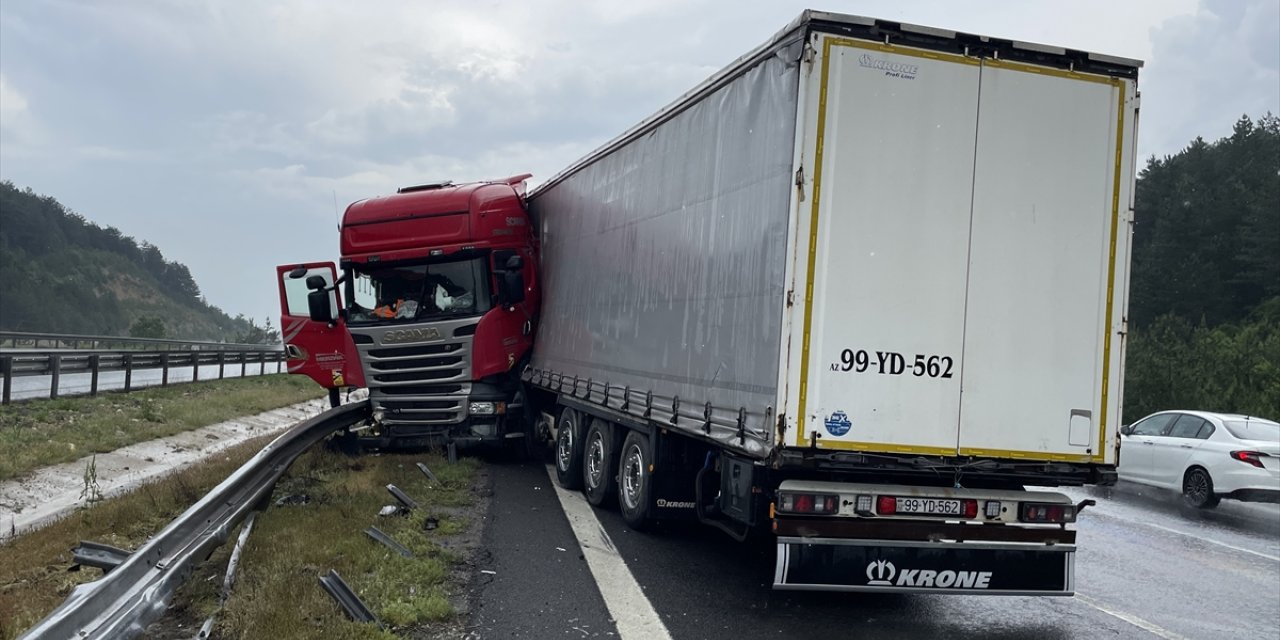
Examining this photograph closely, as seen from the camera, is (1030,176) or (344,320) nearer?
(1030,176)

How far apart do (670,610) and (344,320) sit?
8.48 meters

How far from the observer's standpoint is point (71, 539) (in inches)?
320

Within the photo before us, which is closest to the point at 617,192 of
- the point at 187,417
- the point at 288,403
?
the point at 187,417

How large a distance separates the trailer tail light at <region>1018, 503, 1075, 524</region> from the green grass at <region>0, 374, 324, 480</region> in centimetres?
1086

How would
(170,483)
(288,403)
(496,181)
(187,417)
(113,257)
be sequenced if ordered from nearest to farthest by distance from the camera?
(170,483)
(496,181)
(187,417)
(288,403)
(113,257)

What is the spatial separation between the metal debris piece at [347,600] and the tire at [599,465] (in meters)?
4.11

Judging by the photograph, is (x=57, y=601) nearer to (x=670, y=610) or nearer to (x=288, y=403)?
(x=670, y=610)

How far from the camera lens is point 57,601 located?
6.32 m

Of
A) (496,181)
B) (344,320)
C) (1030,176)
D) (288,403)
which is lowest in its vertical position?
(288,403)

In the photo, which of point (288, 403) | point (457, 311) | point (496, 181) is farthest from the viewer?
point (288, 403)

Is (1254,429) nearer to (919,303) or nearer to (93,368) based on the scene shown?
(919,303)

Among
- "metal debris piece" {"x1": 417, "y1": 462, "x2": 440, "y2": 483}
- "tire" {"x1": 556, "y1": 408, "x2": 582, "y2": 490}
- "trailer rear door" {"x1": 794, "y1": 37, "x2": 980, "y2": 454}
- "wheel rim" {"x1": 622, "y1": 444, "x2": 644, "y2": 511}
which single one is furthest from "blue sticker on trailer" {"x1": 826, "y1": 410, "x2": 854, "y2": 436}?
"metal debris piece" {"x1": 417, "y1": 462, "x2": 440, "y2": 483}

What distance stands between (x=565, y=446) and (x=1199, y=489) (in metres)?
8.20

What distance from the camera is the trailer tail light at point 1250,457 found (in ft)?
42.0
